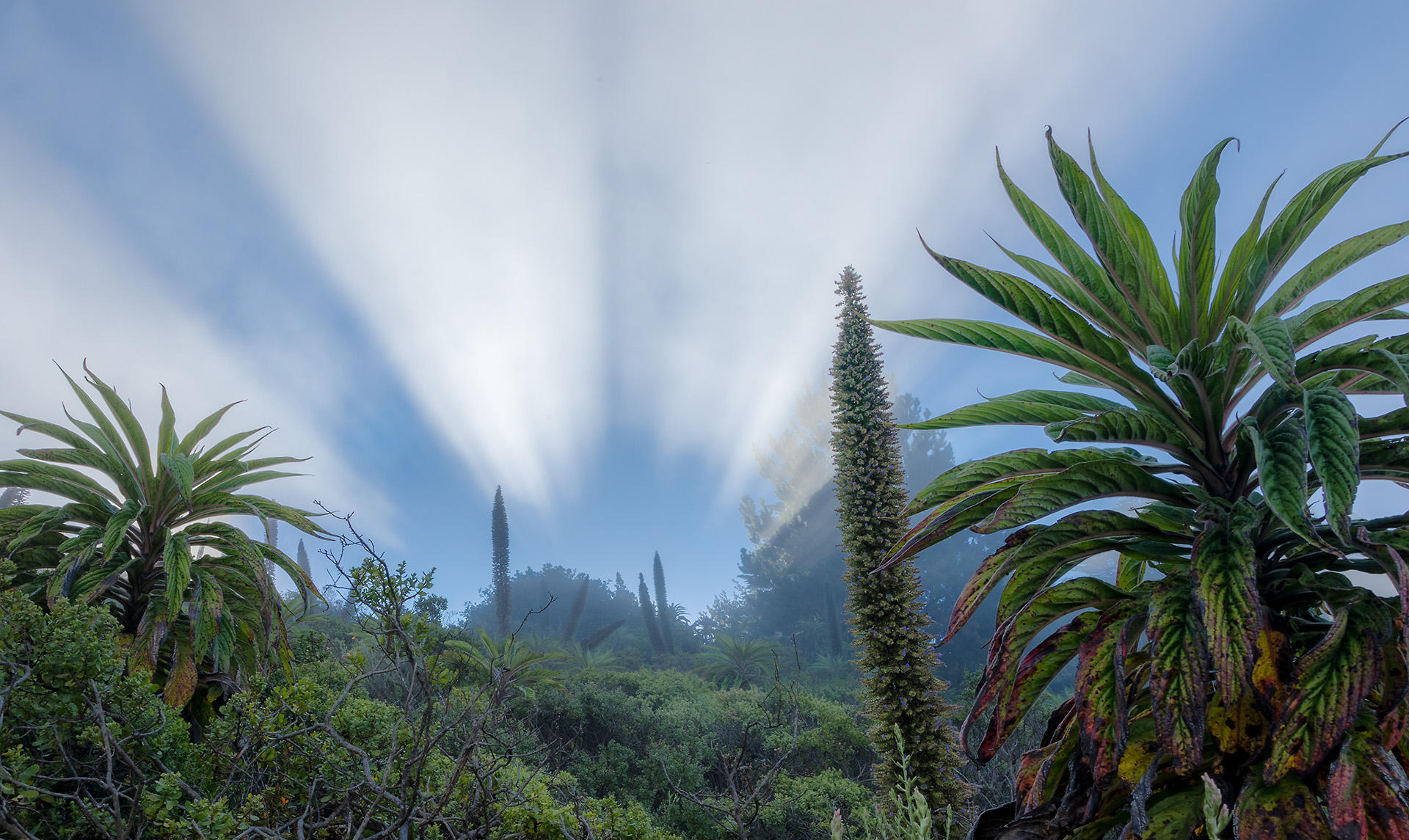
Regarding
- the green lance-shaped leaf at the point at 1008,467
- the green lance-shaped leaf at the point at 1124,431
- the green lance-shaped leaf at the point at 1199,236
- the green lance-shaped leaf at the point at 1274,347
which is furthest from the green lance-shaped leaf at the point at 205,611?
the green lance-shaped leaf at the point at 1199,236

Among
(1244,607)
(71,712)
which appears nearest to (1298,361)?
(1244,607)

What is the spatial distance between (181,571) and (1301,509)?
4.42 meters

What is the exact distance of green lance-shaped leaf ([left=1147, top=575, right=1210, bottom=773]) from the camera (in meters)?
1.28

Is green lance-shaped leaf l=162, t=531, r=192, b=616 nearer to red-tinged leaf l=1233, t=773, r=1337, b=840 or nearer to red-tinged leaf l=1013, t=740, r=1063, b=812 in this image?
red-tinged leaf l=1013, t=740, r=1063, b=812

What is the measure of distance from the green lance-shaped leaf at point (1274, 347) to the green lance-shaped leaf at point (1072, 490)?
1.42 feet

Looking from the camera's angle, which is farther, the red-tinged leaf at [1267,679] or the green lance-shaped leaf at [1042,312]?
the green lance-shaped leaf at [1042,312]

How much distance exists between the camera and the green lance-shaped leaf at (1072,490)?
1544 millimetres

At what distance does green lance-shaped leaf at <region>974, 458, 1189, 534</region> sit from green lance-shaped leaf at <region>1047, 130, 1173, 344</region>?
555mm

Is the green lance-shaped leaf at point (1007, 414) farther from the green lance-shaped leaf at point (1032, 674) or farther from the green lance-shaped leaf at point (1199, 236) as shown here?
the green lance-shaped leaf at point (1032, 674)

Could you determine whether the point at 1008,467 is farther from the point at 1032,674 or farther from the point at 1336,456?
the point at 1336,456

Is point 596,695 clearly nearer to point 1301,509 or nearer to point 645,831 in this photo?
point 645,831

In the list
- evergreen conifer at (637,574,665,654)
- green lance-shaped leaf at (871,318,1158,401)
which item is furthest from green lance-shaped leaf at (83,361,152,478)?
evergreen conifer at (637,574,665,654)

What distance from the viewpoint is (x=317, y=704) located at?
2439 mm

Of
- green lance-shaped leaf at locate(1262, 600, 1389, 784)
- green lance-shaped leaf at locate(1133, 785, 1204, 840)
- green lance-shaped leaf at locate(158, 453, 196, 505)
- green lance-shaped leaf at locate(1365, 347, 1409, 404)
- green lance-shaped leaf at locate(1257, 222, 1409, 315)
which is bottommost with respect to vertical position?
green lance-shaped leaf at locate(1133, 785, 1204, 840)
